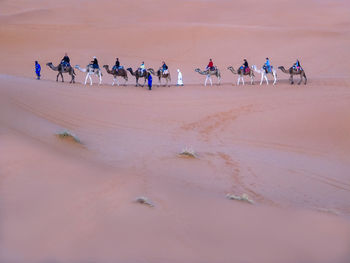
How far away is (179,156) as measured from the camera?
46.9ft

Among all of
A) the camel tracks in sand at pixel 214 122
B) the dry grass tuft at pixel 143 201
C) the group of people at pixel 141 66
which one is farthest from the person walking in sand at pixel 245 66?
the dry grass tuft at pixel 143 201

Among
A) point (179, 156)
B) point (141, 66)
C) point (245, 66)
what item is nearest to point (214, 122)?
point (179, 156)

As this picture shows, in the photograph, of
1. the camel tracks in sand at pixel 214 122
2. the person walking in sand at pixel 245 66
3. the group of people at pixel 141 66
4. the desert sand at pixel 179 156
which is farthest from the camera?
the person walking in sand at pixel 245 66

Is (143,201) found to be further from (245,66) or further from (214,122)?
(245,66)

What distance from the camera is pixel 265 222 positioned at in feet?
27.6

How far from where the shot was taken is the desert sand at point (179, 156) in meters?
7.23

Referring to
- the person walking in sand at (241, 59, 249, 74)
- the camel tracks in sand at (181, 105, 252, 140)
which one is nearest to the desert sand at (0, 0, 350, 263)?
the camel tracks in sand at (181, 105, 252, 140)

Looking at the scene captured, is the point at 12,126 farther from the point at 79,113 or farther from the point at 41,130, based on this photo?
the point at 79,113

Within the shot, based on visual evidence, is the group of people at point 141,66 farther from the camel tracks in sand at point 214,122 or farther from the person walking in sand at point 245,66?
the camel tracks in sand at point 214,122

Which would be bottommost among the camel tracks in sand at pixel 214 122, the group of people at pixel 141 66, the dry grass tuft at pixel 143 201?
the camel tracks in sand at pixel 214 122

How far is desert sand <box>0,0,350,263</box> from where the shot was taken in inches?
285

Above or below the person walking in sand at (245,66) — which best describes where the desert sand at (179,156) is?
below

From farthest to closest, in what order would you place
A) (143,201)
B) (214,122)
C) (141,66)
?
(141,66)
(214,122)
(143,201)

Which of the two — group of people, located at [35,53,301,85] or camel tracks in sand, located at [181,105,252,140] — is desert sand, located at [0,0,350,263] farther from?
group of people, located at [35,53,301,85]
